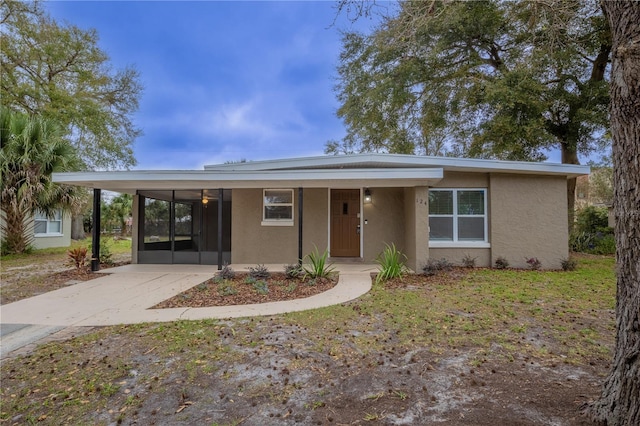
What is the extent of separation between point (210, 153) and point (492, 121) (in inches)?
1380

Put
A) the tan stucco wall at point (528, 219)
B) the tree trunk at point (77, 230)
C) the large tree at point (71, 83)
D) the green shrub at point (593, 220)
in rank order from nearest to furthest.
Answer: the tan stucco wall at point (528, 219)
the green shrub at point (593, 220)
the large tree at point (71, 83)
the tree trunk at point (77, 230)

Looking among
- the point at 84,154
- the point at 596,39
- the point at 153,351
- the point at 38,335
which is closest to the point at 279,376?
the point at 153,351

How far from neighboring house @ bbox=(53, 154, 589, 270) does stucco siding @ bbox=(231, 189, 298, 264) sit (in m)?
0.03

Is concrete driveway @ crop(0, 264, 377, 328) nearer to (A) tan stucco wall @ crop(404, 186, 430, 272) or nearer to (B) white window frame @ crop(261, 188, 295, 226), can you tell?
(A) tan stucco wall @ crop(404, 186, 430, 272)

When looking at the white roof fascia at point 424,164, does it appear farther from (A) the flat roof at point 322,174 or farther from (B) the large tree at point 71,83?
(B) the large tree at point 71,83

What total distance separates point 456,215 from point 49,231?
18.1 meters

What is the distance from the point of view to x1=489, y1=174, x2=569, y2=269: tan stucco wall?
30.0 ft

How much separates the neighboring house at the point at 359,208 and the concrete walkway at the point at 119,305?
186cm

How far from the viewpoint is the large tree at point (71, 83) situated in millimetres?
15648

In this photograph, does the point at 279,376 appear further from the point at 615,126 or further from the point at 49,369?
the point at 615,126

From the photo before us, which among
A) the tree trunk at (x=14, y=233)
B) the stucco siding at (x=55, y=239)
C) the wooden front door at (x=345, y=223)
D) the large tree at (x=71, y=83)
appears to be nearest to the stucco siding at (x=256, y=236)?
the wooden front door at (x=345, y=223)

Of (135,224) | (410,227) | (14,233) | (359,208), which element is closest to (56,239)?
(14,233)

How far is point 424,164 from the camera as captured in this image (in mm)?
9016

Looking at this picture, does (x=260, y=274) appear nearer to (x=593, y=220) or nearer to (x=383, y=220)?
(x=383, y=220)
